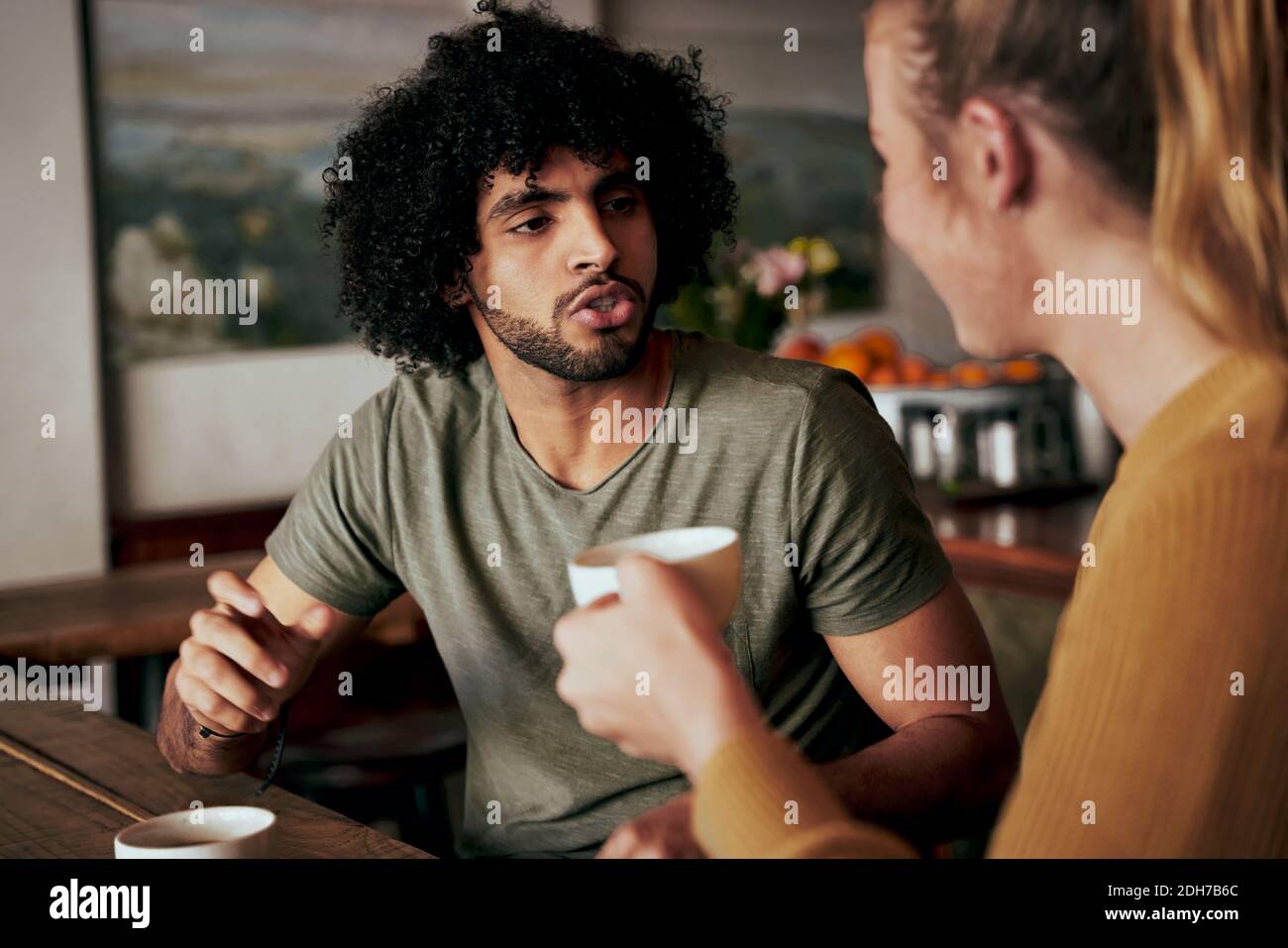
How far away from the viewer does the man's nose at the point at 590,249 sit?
137 cm

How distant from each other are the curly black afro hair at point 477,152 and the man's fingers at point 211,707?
1.71 ft

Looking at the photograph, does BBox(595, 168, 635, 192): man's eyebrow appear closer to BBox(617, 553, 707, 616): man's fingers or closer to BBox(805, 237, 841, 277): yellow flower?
BBox(617, 553, 707, 616): man's fingers

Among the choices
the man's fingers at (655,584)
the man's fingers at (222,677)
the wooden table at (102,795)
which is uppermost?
the man's fingers at (655,584)

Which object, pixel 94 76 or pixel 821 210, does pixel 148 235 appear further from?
pixel 821 210

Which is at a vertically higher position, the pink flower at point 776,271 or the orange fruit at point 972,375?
the pink flower at point 776,271

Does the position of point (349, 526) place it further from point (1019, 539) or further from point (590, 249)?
point (1019, 539)

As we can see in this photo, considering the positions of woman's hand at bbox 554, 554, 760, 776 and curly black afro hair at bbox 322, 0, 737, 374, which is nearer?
woman's hand at bbox 554, 554, 760, 776

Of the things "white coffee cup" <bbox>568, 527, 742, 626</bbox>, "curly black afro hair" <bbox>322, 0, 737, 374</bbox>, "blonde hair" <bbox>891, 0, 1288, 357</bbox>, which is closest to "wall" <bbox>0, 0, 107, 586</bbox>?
"curly black afro hair" <bbox>322, 0, 737, 374</bbox>

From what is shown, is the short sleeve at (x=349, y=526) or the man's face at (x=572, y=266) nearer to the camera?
the man's face at (x=572, y=266)

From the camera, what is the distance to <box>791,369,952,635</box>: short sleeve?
1.29 meters

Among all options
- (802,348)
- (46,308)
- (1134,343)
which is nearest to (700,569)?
(1134,343)

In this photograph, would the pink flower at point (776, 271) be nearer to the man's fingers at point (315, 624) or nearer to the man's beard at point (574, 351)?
the man's beard at point (574, 351)

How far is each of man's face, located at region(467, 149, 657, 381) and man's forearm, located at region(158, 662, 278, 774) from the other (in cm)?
46

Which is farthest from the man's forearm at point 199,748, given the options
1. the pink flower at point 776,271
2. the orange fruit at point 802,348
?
the orange fruit at point 802,348
